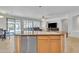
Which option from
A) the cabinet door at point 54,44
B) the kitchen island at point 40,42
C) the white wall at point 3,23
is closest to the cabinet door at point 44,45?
the kitchen island at point 40,42

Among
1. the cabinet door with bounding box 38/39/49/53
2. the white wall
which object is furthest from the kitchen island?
the white wall

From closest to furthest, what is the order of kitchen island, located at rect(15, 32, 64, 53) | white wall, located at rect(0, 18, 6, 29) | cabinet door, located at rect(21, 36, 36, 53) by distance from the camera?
white wall, located at rect(0, 18, 6, 29) → kitchen island, located at rect(15, 32, 64, 53) → cabinet door, located at rect(21, 36, 36, 53)

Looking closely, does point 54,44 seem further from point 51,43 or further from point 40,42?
point 40,42

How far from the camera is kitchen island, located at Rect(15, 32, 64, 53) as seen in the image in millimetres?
3584

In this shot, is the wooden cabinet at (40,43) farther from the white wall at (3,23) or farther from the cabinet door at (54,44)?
the white wall at (3,23)

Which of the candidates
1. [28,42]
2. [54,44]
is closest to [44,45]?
[54,44]

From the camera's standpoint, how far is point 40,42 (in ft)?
12.4

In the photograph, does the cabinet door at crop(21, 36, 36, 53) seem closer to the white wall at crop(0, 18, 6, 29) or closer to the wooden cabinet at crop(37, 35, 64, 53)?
the wooden cabinet at crop(37, 35, 64, 53)

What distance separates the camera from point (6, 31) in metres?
3.13

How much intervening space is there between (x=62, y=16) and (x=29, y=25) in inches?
36.7
